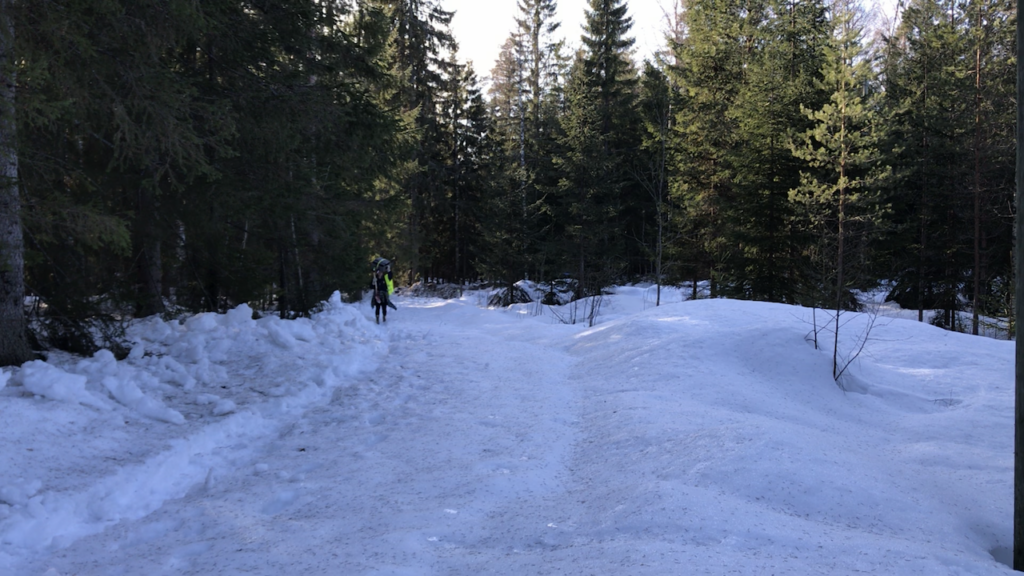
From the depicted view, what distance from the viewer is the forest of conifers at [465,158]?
20.4 feet

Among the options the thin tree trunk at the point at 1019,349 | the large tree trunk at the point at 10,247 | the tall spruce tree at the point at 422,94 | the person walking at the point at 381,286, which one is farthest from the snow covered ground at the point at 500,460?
the tall spruce tree at the point at 422,94

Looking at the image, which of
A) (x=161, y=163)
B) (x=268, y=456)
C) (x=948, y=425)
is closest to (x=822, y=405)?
(x=948, y=425)

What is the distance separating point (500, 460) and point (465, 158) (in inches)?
1151

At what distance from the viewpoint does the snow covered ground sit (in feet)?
10.9

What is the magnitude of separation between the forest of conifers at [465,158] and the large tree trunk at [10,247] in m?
0.02

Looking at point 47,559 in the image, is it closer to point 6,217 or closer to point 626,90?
point 6,217

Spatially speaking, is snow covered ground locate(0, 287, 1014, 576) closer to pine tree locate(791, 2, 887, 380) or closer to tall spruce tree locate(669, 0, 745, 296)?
pine tree locate(791, 2, 887, 380)

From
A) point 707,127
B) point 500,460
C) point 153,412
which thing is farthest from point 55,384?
point 707,127

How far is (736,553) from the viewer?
10.3 ft

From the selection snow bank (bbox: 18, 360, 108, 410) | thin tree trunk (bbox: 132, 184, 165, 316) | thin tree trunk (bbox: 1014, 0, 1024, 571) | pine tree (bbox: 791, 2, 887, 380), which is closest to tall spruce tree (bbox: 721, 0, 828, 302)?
pine tree (bbox: 791, 2, 887, 380)

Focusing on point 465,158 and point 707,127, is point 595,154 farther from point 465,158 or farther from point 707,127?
point 465,158

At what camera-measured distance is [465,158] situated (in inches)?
1287

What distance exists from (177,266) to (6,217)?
4559 mm

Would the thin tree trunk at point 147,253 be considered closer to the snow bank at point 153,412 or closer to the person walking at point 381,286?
the snow bank at point 153,412
